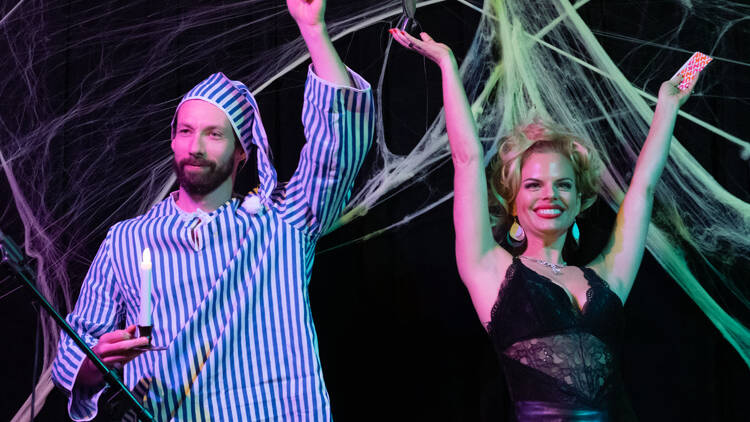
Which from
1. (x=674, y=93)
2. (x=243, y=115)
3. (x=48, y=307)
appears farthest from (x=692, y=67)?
(x=48, y=307)

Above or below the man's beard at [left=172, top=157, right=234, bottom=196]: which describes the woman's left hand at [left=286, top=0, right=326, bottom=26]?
above

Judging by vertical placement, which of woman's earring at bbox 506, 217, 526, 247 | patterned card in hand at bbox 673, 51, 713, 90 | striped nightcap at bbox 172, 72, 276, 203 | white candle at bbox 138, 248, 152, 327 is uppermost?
patterned card in hand at bbox 673, 51, 713, 90

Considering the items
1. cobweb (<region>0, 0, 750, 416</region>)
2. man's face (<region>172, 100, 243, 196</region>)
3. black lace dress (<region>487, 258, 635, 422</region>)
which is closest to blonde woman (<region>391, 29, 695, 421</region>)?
black lace dress (<region>487, 258, 635, 422</region>)

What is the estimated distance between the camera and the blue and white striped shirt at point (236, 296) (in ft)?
6.30

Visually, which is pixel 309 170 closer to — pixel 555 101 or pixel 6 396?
pixel 555 101

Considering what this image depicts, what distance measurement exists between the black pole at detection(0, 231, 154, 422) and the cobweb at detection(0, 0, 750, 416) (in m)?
0.99

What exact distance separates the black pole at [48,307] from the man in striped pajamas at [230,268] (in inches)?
6.9

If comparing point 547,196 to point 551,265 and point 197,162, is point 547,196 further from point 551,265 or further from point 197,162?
point 197,162

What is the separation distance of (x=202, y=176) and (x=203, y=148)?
0.07 m

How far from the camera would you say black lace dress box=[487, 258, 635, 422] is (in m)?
2.17

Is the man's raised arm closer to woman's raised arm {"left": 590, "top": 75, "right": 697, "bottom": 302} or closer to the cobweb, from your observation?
the cobweb

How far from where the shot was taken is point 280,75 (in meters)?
2.70

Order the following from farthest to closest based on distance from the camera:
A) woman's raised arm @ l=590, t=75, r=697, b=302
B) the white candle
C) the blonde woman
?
1. woman's raised arm @ l=590, t=75, r=697, b=302
2. the blonde woman
3. the white candle

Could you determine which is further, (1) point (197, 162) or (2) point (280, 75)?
(2) point (280, 75)
